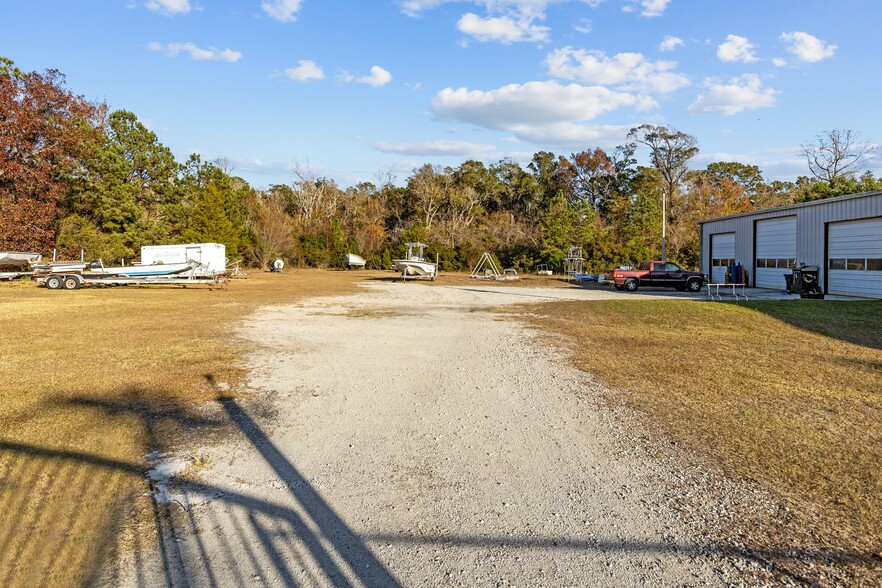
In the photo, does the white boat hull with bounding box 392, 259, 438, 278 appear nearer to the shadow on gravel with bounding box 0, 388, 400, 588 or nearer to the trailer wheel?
the trailer wheel

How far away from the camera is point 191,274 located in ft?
86.9

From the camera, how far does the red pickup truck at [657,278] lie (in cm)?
2773

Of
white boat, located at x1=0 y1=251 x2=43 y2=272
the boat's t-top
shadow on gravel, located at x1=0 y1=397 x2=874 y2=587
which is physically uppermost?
the boat's t-top

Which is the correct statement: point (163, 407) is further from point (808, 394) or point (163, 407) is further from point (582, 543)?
point (808, 394)

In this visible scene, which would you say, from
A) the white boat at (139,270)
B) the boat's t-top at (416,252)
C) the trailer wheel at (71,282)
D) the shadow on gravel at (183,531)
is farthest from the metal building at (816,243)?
the trailer wheel at (71,282)

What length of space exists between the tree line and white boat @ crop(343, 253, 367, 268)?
1626mm

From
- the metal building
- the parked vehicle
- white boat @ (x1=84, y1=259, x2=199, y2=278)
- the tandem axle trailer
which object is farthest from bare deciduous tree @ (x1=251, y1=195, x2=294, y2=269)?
the metal building

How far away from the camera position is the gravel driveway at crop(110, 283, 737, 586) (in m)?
2.97

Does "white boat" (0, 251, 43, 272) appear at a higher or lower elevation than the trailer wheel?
higher

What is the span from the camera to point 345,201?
60750 millimetres

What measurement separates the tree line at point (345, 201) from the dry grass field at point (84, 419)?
24.1 meters

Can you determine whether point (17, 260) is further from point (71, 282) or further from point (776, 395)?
point (776, 395)

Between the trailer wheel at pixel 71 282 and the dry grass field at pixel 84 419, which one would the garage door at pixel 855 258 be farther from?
the trailer wheel at pixel 71 282

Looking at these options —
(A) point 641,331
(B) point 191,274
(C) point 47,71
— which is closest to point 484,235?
(B) point 191,274
